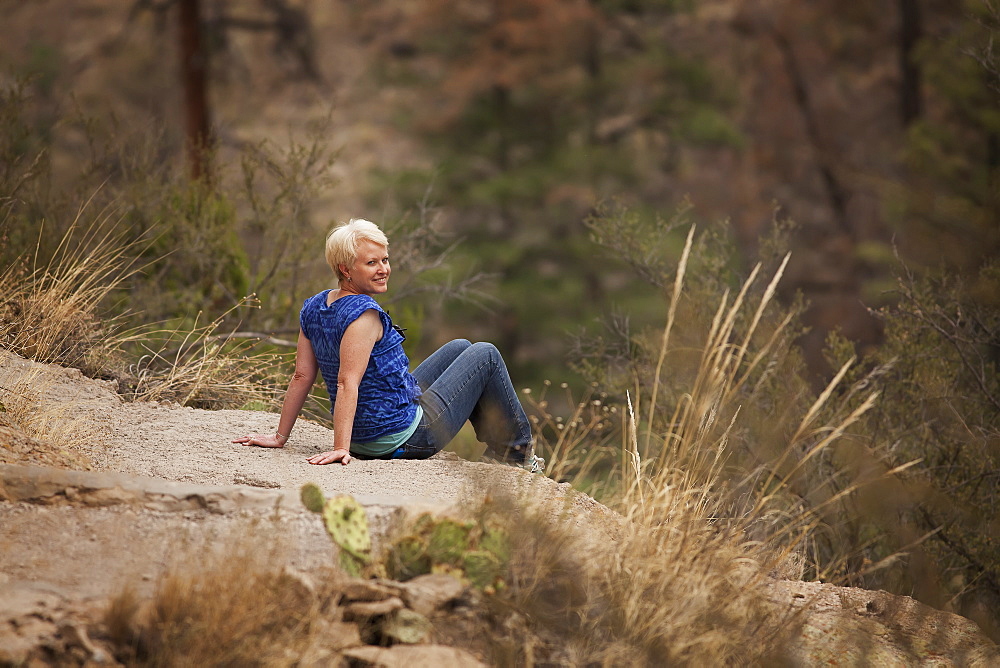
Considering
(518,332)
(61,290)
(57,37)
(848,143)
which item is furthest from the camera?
(57,37)

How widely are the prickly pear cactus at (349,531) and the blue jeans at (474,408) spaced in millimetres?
1223

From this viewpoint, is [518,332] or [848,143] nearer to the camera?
[518,332]

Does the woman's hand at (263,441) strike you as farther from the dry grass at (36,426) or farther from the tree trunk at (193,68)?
the tree trunk at (193,68)

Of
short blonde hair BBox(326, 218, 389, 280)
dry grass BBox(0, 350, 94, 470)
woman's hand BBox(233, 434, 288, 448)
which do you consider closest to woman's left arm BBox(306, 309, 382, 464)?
short blonde hair BBox(326, 218, 389, 280)

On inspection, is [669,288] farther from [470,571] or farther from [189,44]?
[189,44]

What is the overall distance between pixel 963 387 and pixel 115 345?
4.87m

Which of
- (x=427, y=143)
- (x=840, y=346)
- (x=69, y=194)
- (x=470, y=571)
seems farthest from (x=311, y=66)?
(x=470, y=571)

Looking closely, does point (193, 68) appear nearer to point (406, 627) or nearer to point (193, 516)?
point (193, 516)

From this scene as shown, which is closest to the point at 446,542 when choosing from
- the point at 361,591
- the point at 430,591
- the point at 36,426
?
the point at 430,591

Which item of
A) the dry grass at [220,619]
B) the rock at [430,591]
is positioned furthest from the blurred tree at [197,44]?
the dry grass at [220,619]

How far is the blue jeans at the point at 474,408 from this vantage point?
441 cm

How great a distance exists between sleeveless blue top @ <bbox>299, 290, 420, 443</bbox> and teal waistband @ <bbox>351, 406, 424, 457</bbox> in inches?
0.7

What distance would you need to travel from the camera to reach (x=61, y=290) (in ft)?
17.7

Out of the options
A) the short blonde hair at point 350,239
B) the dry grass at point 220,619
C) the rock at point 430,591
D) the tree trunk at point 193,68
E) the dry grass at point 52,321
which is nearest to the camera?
the dry grass at point 220,619
